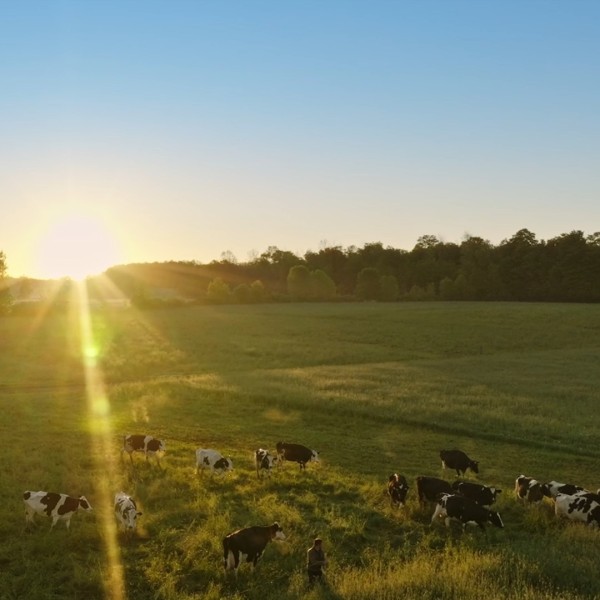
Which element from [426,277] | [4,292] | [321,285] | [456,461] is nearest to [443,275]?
[426,277]

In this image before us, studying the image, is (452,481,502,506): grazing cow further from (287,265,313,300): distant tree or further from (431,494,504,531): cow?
(287,265,313,300): distant tree

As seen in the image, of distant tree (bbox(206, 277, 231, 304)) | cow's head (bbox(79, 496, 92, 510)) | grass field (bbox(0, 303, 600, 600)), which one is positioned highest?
distant tree (bbox(206, 277, 231, 304))

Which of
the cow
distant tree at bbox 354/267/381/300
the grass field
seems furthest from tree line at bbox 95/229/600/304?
the cow

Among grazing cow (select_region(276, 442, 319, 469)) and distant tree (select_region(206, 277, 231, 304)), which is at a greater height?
distant tree (select_region(206, 277, 231, 304))

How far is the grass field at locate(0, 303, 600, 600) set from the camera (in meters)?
11.1

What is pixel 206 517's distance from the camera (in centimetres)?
1454

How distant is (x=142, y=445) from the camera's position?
20.1m

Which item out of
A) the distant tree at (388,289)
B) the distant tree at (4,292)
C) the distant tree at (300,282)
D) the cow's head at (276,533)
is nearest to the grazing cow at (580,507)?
the cow's head at (276,533)

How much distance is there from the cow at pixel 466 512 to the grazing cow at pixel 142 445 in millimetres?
9477

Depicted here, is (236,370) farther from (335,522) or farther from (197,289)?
(197,289)

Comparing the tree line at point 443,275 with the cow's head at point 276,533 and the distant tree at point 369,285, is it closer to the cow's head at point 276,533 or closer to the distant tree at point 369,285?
the distant tree at point 369,285

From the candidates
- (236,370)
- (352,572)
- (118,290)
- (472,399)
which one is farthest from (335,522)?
(118,290)

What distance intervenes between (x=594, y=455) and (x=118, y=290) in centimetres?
17169

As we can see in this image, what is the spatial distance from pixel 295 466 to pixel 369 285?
388 ft
